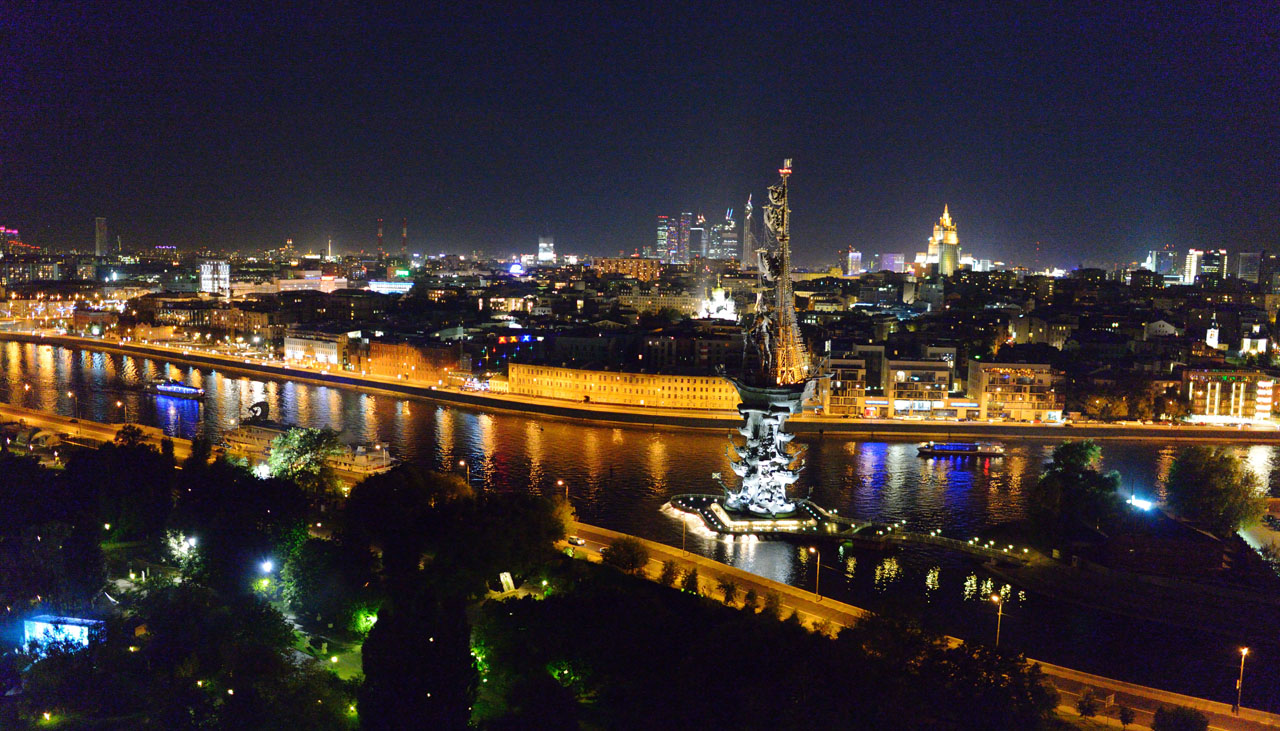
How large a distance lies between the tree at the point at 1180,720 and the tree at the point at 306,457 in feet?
27.6

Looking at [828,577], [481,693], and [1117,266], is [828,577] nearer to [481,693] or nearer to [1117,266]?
[481,693]

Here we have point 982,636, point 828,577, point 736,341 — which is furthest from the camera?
point 736,341

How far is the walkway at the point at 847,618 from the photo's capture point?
6078 millimetres

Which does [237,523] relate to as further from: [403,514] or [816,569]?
[816,569]

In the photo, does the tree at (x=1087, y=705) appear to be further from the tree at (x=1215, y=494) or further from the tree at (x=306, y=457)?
the tree at (x=306, y=457)

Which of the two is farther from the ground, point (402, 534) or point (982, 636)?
point (402, 534)

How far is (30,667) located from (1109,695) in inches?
301

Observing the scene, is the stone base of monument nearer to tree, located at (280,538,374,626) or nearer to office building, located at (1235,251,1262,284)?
tree, located at (280,538,374,626)

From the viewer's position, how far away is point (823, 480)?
523 inches

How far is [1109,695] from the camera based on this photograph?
6.23 meters

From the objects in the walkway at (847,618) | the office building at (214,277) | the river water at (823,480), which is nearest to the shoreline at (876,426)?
the river water at (823,480)

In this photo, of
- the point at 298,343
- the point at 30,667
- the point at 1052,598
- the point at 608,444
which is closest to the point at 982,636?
the point at 1052,598

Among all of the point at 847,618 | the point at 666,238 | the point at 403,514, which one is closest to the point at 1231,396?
the point at 847,618

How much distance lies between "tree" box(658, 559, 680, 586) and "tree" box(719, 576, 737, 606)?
0.42 metres
